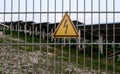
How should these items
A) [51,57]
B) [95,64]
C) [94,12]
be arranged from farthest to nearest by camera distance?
[51,57] → [95,64] → [94,12]

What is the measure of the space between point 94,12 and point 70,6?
33cm

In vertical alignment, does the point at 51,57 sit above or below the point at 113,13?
below

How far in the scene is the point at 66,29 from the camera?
17.7ft

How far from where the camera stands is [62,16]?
544cm

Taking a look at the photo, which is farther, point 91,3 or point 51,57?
point 51,57

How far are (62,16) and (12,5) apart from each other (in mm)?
696

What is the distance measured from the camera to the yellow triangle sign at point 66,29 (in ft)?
17.7

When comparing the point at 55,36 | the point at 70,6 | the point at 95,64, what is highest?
the point at 70,6

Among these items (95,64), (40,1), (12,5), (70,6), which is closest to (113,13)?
(70,6)

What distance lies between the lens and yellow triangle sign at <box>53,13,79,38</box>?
5398mm

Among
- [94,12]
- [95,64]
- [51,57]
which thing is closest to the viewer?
[94,12]

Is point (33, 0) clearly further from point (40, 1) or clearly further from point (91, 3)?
point (91, 3)

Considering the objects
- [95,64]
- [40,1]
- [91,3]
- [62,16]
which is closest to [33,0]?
[40,1]

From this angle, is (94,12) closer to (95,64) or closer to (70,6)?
(70,6)
